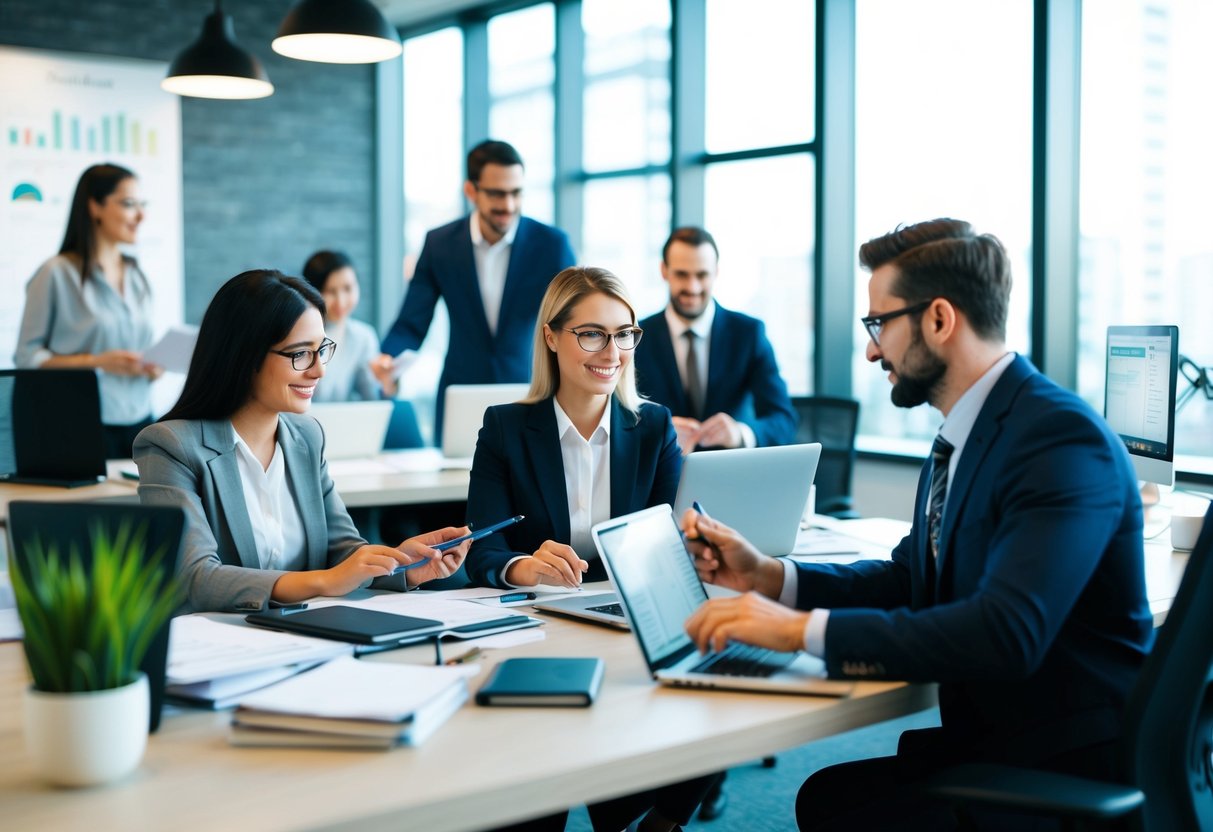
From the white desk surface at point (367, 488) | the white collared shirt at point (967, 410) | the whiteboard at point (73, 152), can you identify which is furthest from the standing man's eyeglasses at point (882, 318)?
the whiteboard at point (73, 152)

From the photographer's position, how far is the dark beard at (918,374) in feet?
5.80

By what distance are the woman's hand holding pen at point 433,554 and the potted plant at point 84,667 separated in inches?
28.9

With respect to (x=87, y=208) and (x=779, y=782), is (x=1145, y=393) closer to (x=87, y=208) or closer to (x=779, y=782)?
(x=779, y=782)

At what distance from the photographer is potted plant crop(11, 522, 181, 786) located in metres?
1.19

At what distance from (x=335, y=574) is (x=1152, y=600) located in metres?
1.45

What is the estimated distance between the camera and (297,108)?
745 cm

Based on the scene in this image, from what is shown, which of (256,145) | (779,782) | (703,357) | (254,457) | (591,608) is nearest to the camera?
(591,608)

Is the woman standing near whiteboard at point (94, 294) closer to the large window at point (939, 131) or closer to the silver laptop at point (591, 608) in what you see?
the silver laptop at point (591, 608)

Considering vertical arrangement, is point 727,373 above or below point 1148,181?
below

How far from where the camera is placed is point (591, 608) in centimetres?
205

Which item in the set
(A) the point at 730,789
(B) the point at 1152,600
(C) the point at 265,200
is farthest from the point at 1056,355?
(C) the point at 265,200

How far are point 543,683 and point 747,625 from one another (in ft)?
0.92

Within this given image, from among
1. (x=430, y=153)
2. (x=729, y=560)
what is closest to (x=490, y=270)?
(x=729, y=560)

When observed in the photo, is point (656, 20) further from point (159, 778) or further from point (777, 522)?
point (159, 778)
